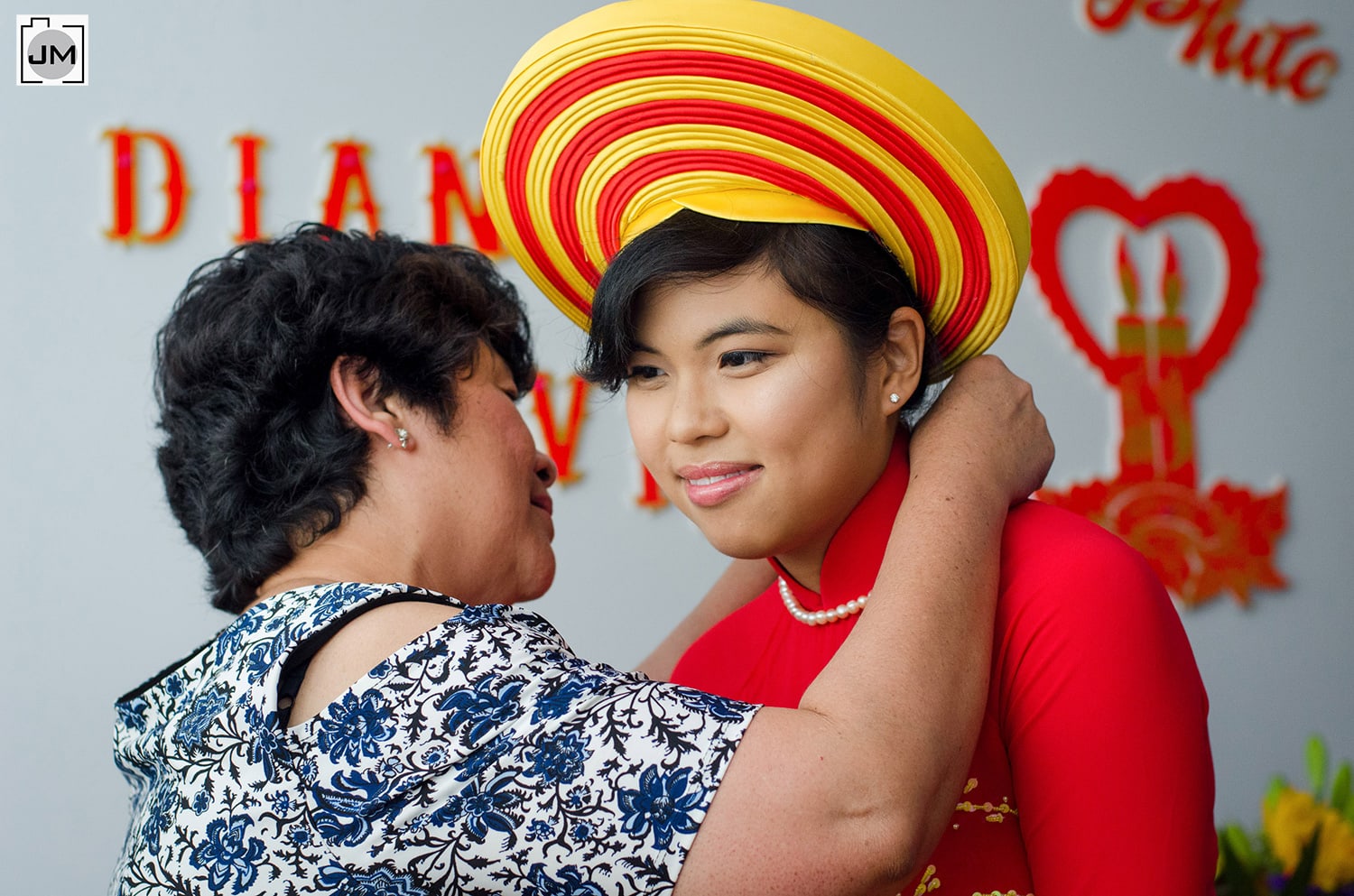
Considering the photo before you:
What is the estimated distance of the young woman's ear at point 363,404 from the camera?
1.37 meters

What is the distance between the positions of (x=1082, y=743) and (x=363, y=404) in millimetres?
842

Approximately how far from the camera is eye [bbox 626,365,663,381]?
4.20ft

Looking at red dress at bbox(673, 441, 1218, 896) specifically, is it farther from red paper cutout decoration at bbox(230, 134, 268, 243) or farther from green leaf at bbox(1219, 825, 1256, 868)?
red paper cutout decoration at bbox(230, 134, 268, 243)

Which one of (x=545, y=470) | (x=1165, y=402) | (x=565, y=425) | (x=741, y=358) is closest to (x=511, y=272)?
(x=565, y=425)

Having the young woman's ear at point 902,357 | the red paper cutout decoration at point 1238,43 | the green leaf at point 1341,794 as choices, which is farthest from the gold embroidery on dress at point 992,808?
the red paper cutout decoration at point 1238,43

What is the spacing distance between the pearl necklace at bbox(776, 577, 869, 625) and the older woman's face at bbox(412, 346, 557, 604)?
32 centimetres

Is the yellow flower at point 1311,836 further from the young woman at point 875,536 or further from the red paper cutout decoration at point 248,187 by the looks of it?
the red paper cutout decoration at point 248,187

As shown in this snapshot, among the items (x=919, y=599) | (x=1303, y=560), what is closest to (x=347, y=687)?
(x=919, y=599)

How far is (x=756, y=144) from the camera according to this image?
3.82 feet

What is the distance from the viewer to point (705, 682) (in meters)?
1.54

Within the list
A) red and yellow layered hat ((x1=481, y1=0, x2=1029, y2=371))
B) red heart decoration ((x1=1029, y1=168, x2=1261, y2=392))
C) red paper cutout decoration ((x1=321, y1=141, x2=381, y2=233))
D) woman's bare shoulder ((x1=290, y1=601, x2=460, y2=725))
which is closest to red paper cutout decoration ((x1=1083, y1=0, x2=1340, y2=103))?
red heart decoration ((x1=1029, y1=168, x2=1261, y2=392))

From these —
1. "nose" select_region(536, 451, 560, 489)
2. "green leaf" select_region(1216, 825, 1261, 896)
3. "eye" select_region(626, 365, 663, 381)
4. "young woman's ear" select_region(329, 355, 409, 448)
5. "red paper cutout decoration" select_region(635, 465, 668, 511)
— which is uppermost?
"eye" select_region(626, 365, 663, 381)

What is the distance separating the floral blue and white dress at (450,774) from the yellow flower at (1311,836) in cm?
115

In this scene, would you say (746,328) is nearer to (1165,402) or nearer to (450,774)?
(450,774)
